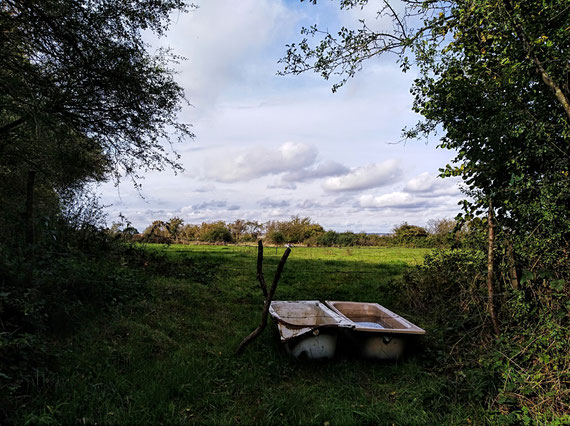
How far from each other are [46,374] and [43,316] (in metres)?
0.90

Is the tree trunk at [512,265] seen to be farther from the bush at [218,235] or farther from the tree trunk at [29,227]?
the bush at [218,235]

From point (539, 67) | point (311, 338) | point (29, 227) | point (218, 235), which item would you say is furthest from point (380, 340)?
point (218, 235)

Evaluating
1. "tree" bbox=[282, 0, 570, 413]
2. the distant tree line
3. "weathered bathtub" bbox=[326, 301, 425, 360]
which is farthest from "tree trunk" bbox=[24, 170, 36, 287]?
the distant tree line

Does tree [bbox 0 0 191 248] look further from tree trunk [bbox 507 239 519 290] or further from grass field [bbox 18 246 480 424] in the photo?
tree trunk [bbox 507 239 519 290]

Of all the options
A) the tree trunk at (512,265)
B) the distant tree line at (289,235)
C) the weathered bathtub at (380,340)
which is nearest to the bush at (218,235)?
the distant tree line at (289,235)

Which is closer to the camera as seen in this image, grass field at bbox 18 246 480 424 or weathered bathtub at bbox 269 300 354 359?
grass field at bbox 18 246 480 424

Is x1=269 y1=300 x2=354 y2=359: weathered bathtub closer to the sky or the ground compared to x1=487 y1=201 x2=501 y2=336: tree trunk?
closer to the ground

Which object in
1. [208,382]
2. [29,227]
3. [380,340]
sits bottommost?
[208,382]

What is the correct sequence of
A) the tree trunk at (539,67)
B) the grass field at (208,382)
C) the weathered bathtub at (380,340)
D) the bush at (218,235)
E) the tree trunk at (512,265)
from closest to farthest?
the grass field at (208,382) → the tree trunk at (539,67) → the tree trunk at (512,265) → the weathered bathtub at (380,340) → the bush at (218,235)

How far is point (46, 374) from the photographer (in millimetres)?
3121

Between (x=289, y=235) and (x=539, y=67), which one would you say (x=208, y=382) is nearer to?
(x=539, y=67)

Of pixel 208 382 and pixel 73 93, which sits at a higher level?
pixel 73 93

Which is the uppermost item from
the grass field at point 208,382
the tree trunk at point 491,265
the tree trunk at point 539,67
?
the tree trunk at point 539,67

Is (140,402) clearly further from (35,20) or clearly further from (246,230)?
(246,230)
